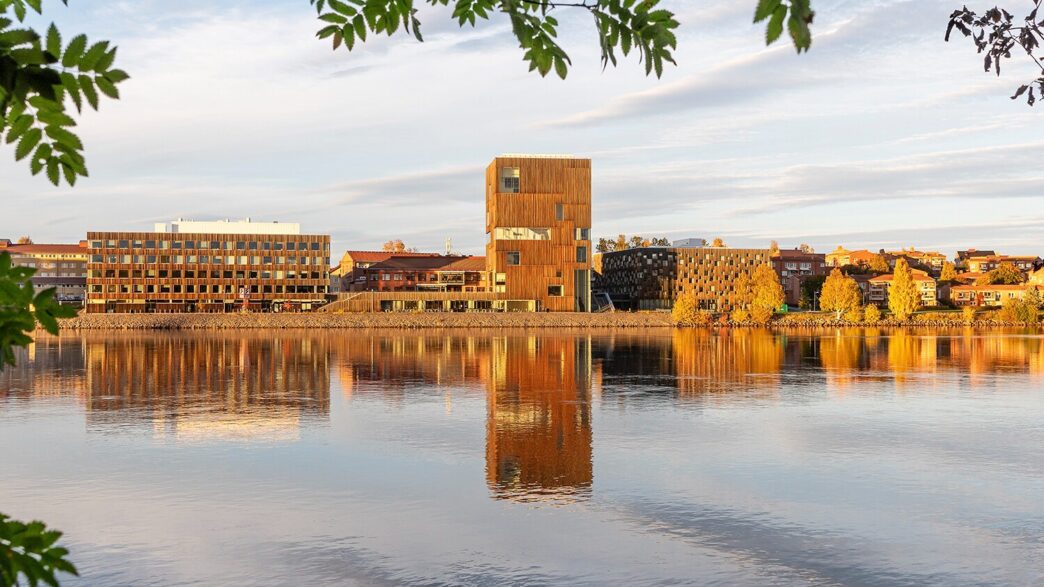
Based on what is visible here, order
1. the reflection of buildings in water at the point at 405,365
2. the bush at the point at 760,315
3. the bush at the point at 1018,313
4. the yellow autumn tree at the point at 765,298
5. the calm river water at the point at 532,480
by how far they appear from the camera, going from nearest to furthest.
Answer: the calm river water at the point at 532,480 < the reflection of buildings in water at the point at 405,365 < the bush at the point at 760,315 < the yellow autumn tree at the point at 765,298 < the bush at the point at 1018,313

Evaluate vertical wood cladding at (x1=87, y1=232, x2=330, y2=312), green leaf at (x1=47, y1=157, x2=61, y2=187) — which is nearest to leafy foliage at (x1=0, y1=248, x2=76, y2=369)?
green leaf at (x1=47, y1=157, x2=61, y2=187)

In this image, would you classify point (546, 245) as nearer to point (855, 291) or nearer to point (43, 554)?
point (855, 291)

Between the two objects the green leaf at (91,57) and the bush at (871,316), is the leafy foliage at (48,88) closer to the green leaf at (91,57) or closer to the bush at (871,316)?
the green leaf at (91,57)

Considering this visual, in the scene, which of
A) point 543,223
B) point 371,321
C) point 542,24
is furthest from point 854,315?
point 542,24

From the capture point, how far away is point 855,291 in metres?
189

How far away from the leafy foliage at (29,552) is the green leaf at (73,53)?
2.33m

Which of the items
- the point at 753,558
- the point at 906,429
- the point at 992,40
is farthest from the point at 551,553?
the point at 906,429

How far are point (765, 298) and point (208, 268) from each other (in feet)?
356

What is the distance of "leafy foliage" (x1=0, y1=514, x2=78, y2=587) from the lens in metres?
4.88

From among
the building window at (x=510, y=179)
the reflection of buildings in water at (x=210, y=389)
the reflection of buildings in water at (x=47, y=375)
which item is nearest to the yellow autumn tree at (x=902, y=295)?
the building window at (x=510, y=179)

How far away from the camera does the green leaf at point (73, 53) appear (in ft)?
15.7

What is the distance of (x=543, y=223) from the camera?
555 feet

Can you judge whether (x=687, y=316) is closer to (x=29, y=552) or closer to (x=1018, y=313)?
(x=1018, y=313)

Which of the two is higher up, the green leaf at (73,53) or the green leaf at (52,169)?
the green leaf at (73,53)
